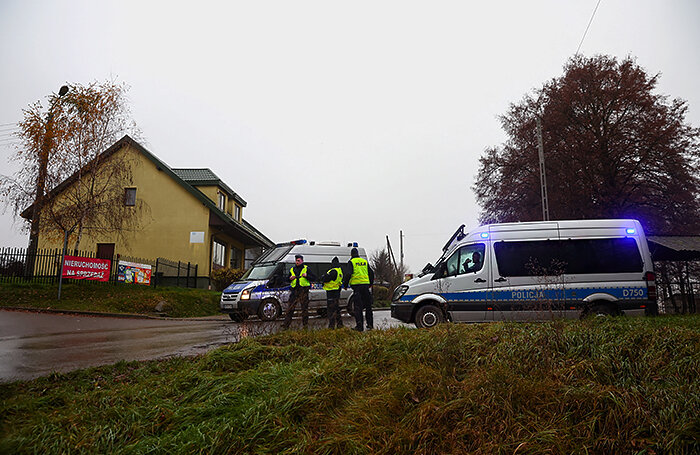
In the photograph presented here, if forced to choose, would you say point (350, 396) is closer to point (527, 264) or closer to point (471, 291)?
point (471, 291)

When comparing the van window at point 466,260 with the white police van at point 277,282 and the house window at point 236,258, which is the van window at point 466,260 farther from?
the house window at point 236,258

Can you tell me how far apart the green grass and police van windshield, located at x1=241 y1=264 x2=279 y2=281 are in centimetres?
444

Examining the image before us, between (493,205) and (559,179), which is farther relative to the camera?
(493,205)

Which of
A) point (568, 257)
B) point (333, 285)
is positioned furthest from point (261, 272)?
point (568, 257)

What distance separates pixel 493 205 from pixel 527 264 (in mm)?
16124

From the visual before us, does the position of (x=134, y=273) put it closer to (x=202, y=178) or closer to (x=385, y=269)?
(x=202, y=178)

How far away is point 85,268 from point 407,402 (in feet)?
63.8

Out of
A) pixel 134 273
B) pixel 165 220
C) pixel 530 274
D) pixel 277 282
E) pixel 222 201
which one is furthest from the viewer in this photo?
pixel 222 201

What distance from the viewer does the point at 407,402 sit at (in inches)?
155

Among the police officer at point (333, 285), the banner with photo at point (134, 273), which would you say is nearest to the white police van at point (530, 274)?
the police officer at point (333, 285)

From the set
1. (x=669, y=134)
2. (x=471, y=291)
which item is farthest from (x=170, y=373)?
(x=669, y=134)

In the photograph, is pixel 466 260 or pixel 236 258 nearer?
pixel 466 260

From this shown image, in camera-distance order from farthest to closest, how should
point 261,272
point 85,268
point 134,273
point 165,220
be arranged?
point 165,220, point 134,273, point 85,268, point 261,272

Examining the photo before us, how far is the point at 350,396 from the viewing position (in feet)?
13.9
